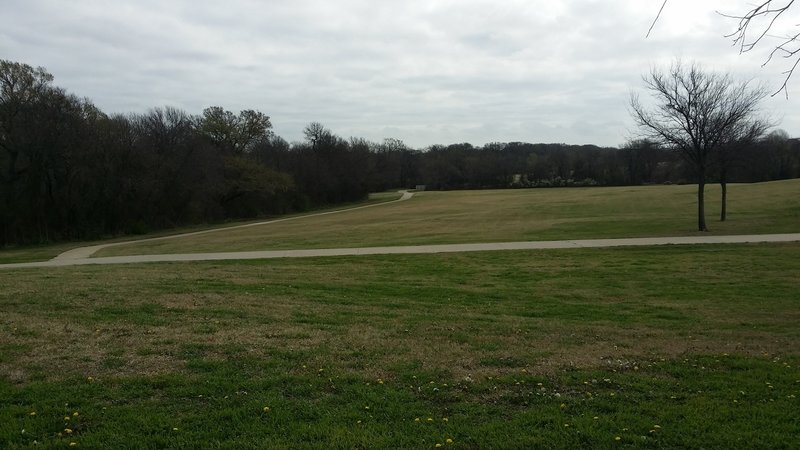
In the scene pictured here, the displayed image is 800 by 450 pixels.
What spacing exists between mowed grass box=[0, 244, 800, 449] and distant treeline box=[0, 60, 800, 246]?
23187 millimetres

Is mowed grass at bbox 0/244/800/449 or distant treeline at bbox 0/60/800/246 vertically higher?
distant treeline at bbox 0/60/800/246

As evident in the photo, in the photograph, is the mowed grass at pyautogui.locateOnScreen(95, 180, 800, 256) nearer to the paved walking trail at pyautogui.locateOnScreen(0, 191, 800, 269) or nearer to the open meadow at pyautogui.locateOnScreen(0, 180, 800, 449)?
the paved walking trail at pyautogui.locateOnScreen(0, 191, 800, 269)

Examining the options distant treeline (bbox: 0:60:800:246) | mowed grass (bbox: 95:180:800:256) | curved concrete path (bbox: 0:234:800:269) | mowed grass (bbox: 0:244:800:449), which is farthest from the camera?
distant treeline (bbox: 0:60:800:246)

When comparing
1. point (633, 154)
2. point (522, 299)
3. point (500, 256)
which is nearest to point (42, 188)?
point (500, 256)

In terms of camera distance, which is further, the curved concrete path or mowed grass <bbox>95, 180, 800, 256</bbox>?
mowed grass <bbox>95, 180, 800, 256</bbox>

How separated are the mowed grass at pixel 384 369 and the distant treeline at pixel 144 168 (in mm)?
23187

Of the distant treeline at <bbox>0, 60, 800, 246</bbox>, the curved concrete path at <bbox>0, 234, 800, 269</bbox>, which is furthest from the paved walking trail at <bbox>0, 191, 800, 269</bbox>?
the distant treeline at <bbox>0, 60, 800, 246</bbox>

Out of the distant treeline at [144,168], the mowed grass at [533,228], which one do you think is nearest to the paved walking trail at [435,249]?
the mowed grass at [533,228]

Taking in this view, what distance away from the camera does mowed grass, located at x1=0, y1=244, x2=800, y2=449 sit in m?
4.29

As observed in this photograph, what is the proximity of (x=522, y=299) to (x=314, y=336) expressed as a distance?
20.0 feet

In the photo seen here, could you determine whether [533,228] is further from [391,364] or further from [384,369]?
[384,369]

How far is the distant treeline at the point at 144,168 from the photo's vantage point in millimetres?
41000

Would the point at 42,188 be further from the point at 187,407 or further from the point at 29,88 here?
the point at 187,407

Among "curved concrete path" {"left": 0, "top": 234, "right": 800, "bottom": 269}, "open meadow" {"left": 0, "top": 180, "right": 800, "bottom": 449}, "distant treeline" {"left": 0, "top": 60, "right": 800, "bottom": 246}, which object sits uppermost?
"distant treeline" {"left": 0, "top": 60, "right": 800, "bottom": 246}
